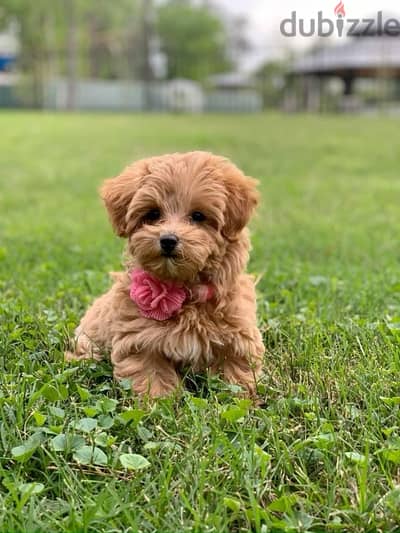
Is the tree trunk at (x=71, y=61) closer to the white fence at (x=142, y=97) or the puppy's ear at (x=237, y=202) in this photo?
the white fence at (x=142, y=97)

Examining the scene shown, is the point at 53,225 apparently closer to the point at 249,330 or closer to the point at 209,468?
the point at 249,330

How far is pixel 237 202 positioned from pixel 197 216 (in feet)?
0.62

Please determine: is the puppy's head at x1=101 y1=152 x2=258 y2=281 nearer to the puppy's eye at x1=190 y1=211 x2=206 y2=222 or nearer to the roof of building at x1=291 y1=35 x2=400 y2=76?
the puppy's eye at x1=190 y1=211 x2=206 y2=222

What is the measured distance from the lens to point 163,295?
3.02 metres

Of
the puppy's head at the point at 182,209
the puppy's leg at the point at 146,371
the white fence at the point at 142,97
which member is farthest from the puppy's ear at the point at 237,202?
the white fence at the point at 142,97

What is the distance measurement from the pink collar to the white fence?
4439 centimetres

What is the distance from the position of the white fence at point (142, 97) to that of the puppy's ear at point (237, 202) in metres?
44.4

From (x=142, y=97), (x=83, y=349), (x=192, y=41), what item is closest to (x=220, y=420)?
(x=83, y=349)

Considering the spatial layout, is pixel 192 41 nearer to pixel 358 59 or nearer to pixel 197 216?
pixel 358 59

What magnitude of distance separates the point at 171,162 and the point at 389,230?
4532mm

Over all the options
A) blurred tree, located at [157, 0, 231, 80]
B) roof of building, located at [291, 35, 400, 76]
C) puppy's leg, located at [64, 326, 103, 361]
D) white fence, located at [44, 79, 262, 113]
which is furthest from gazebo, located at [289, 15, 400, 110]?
puppy's leg, located at [64, 326, 103, 361]

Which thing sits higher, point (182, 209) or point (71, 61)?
point (71, 61)

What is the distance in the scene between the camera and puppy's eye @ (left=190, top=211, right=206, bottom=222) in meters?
2.99

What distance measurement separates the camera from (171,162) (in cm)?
303
